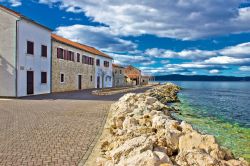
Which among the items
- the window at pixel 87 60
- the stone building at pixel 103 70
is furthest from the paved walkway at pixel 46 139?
the stone building at pixel 103 70

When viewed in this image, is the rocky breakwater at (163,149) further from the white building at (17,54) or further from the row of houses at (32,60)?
the row of houses at (32,60)

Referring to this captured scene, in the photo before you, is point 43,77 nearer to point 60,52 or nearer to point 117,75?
point 60,52

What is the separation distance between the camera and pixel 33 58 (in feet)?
79.1

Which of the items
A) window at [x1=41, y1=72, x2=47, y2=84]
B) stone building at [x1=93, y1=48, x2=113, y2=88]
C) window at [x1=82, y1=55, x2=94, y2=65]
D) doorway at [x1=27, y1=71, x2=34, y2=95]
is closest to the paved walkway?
doorway at [x1=27, y1=71, x2=34, y2=95]

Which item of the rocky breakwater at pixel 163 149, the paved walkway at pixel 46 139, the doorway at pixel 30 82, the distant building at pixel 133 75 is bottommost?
the paved walkway at pixel 46 139

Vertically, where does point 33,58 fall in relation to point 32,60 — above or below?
above

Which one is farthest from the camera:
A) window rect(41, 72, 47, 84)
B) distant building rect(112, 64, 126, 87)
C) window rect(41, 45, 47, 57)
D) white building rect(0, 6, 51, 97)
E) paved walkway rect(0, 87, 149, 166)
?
distant building rect(112, 64, 126, 87)

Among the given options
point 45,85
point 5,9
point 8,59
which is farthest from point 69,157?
point 45,85

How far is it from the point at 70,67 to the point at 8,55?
38.2 feet

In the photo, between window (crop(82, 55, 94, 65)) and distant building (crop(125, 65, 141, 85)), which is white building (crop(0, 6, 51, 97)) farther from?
distant building (crop(125, 65, 141, 85))

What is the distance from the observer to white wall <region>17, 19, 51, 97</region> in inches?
873

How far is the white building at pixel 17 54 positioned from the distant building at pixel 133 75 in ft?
144

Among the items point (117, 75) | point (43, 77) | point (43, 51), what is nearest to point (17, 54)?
point (43, 51)

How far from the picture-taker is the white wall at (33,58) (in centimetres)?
2217
